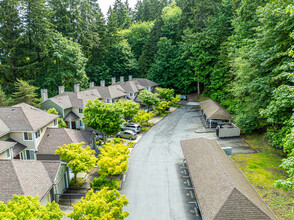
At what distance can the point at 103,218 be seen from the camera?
1206 cm

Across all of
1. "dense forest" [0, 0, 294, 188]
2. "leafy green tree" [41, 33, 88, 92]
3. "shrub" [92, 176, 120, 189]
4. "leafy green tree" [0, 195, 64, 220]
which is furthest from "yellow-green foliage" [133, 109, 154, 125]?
"leafy green tree" [0, 195, 64, 220]

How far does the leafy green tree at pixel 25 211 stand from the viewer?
9838mm

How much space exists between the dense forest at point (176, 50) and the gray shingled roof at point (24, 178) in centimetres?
2075

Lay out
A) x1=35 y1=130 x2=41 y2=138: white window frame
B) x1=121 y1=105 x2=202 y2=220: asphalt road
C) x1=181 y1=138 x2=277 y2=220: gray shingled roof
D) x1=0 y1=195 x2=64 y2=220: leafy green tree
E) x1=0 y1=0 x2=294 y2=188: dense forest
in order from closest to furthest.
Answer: x1=0 y1=195 x2=64 y2=220: leafy green tree
x1=181 y1=138 x2=277 y2=220: gray shingled roof
x1=121 y1=105 x2=202 y2=220: asphalt road
x1=35 y1=130 x2=41 y2=138: white window frame
x1=0 y1=0 x2=294 y2=188: dense forest

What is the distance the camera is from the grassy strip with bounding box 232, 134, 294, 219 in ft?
54.1

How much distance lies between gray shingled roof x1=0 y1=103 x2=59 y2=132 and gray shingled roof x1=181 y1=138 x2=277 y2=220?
17.0 m

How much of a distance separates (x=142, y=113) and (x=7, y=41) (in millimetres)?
29937

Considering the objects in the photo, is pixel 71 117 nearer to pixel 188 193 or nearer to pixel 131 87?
pixel 131 87

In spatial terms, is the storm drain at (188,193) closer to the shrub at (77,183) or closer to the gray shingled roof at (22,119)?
the shrub at (77,183)

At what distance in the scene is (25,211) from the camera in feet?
33.6

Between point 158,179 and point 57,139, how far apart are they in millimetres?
12046

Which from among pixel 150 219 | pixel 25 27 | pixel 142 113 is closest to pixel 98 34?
pixel 25 27

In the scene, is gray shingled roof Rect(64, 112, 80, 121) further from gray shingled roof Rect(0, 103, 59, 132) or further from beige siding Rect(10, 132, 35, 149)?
beige siding Rect(10, 132, 35, 149)

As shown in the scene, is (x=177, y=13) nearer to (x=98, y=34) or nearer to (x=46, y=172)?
(x=98, y=34)
